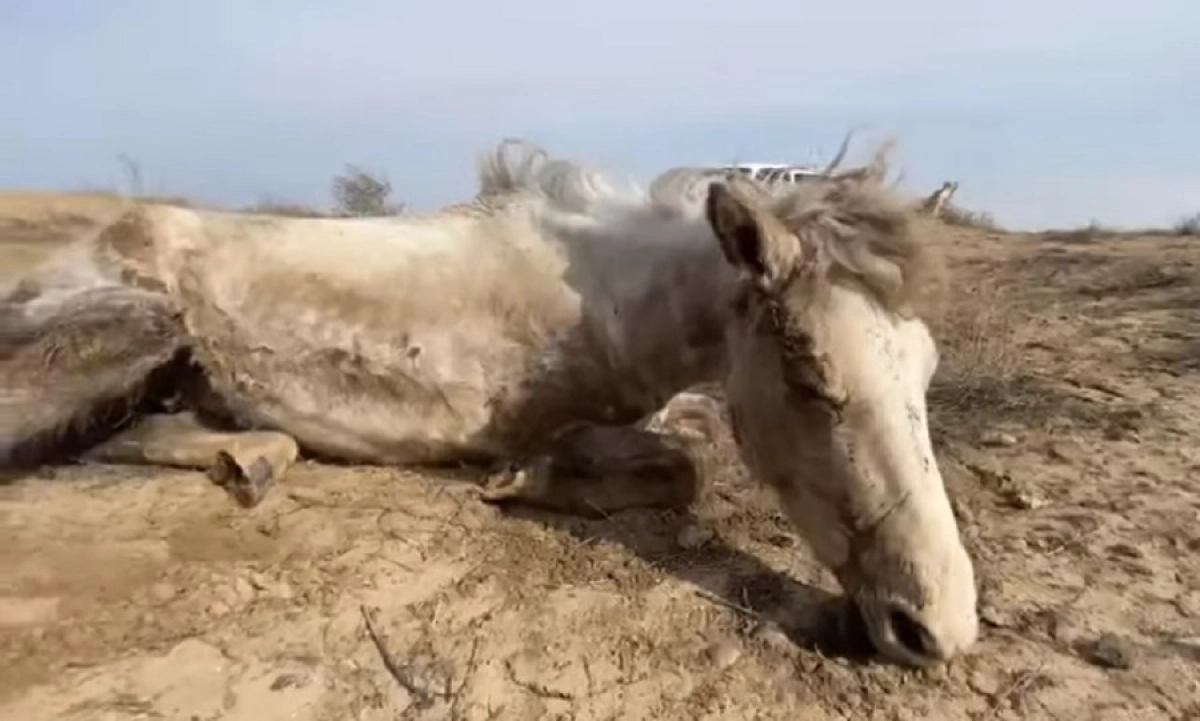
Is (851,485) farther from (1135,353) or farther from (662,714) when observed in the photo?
(1135,353)

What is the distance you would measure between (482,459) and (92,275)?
5.30ft

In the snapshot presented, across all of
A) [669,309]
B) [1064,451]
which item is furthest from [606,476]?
[1064,451]

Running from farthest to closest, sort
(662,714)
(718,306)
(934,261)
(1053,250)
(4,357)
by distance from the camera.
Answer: (1053,250), (4,357), (718,306), (934,261), (662,714)

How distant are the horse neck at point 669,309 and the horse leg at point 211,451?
1279mm

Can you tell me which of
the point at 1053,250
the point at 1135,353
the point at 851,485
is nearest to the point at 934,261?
the point at 851,485

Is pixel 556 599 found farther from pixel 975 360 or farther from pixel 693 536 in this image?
pixel 975 360

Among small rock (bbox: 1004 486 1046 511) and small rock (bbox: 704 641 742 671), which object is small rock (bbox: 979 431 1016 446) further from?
small rock (bbox: 704 641 742 671)

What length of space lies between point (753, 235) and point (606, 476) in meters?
1.12

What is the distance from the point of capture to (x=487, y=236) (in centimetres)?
521

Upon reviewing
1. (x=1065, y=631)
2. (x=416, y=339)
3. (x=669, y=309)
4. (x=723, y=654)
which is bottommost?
(x=723, y=654)

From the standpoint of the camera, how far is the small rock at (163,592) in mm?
3877

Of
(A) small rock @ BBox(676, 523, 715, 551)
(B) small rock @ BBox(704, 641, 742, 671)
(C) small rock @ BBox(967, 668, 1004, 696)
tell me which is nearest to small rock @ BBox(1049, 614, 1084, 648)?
(C) small rock @ BBox(967, 668, 1004, 696)

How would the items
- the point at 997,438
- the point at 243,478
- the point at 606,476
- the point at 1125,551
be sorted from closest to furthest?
the point at 1125,551 < the point at 243,478 < the point at 606,476 < the point at 997,438

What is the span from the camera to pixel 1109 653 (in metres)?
3.75
